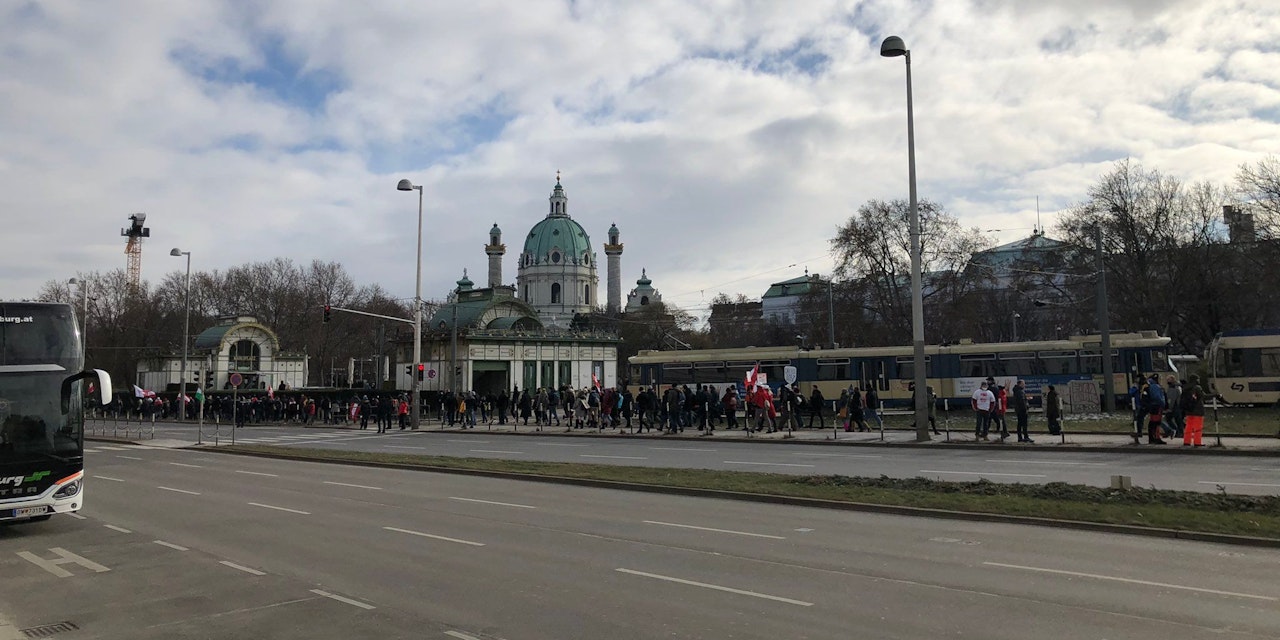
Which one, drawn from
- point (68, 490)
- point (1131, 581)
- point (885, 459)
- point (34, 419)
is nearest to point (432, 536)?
point (68, 490)

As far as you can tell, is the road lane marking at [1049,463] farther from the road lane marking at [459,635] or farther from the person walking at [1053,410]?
the road lane marking at [459,635]

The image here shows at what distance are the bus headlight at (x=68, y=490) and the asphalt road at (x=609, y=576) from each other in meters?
0.53

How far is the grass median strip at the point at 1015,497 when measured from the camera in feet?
34.5

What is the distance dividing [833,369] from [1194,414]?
21.6 metres

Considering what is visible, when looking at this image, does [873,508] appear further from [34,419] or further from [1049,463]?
[34,419]

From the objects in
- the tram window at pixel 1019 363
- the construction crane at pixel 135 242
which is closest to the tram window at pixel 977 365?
the tram window at pixel 1019 363

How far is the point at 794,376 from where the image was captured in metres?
41.4

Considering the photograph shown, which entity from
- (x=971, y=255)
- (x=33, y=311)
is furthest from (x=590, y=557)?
(x=971, y=255)

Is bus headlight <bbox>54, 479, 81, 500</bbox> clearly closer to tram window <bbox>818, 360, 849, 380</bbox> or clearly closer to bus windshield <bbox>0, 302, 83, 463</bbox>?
bus windshield <bbox>0, 302, 83, 463</bbox>

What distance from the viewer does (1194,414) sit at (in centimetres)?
1998

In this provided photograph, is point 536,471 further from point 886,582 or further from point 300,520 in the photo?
point 886,582

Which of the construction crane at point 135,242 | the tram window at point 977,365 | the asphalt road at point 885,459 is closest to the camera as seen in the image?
the asphalt road at point 885,459

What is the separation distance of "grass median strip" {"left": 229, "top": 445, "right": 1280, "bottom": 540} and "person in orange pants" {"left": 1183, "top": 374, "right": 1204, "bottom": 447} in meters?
8.62

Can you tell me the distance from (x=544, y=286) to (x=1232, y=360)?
122 m
